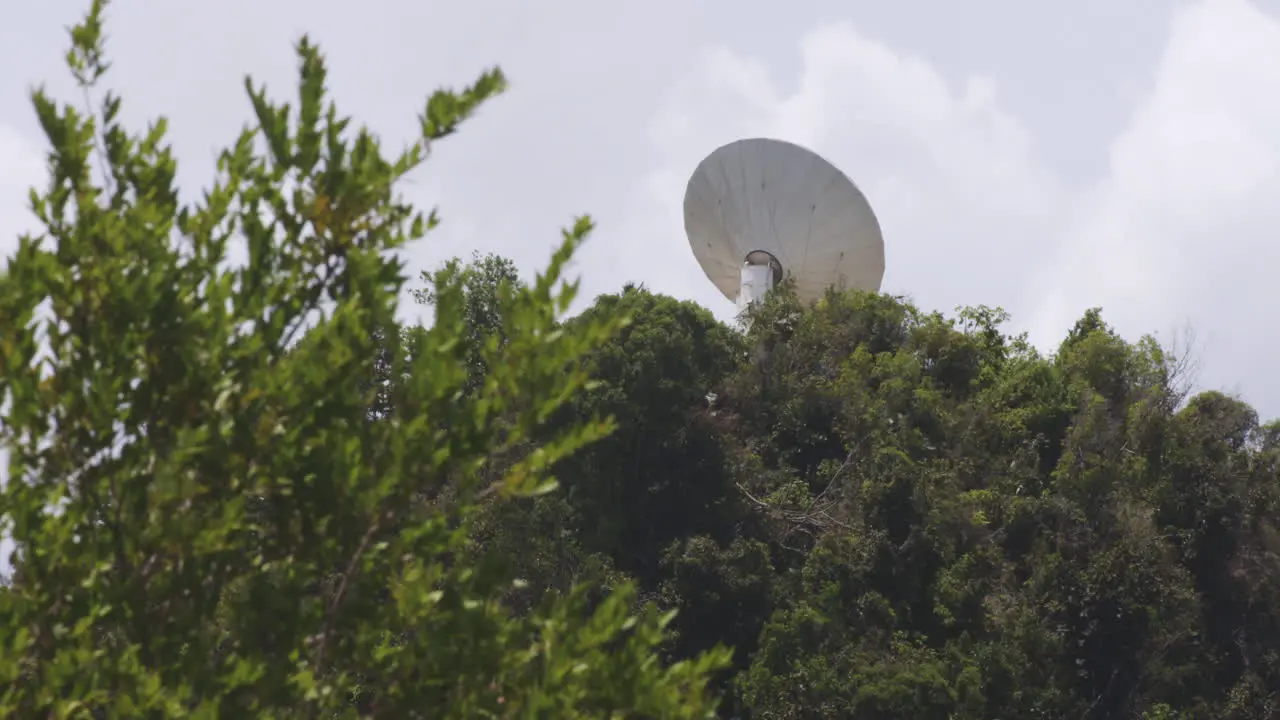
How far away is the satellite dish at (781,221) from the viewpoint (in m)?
36.6

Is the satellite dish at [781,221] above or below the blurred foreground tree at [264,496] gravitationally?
above

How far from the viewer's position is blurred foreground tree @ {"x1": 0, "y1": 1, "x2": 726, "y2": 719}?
532cm

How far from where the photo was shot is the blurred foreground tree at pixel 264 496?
5320mm

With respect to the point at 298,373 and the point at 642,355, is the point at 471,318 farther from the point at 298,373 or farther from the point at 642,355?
the point at 298,373

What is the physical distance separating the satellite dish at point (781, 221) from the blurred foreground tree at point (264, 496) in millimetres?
31251

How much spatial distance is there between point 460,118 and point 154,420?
54.0 inches

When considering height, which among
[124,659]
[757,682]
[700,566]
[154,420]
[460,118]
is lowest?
[124,659]

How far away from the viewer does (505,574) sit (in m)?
5.54

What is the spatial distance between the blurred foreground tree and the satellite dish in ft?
103

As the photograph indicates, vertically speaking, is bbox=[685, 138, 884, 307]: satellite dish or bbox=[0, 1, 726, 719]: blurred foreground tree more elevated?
bbox=[685, 138, 884, 307]: satellite dish

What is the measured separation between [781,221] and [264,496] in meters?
32.3

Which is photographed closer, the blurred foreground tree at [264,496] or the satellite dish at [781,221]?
the blurred foreground tree at [264,496]

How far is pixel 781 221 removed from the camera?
123ft

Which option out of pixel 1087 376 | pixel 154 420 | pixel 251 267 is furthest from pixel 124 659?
pixel 1087 376
